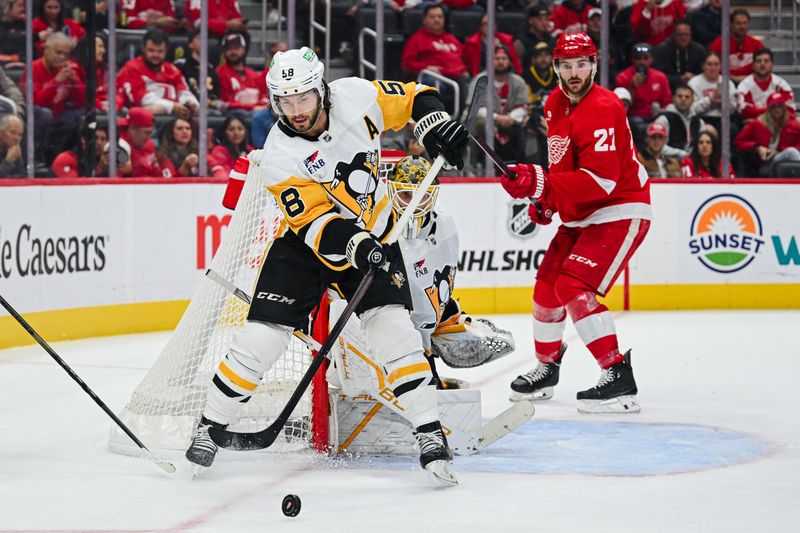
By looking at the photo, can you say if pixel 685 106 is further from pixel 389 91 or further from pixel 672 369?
pixel 389 91

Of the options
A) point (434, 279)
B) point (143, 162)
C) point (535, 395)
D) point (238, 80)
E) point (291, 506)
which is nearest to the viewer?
point (291, 506)

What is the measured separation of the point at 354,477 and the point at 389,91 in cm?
101

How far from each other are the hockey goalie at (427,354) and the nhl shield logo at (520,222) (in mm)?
2991

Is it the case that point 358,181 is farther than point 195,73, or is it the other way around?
point 195,73

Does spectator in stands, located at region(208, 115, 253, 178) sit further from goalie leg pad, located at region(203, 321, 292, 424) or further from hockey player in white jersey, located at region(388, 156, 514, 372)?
goalie leg pad, located at region(203, 321, 292, 424)

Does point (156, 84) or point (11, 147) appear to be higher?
point (156, 84)

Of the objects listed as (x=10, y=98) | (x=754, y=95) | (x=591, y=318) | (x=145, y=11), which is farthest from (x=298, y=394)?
(x=754, y=95)

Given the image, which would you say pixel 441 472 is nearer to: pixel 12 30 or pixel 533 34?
pixel 12 30

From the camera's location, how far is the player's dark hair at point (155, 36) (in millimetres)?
7121

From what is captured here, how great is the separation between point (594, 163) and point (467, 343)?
0.71m

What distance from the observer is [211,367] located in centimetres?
389

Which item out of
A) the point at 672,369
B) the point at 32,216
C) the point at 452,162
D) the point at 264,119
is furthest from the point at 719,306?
the point at 452,162

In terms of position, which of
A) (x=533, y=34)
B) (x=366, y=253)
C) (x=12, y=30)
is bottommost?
(x=366, y=253)

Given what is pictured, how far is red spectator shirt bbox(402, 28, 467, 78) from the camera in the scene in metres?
7.46
